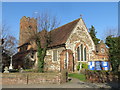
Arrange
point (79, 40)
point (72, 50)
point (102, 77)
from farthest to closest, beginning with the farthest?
point (79, 40)
point (72, 50)
point (102, 77)

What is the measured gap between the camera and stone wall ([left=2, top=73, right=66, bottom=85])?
46.0 feet

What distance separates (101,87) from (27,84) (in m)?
7.05

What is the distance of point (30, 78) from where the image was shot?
1414cm

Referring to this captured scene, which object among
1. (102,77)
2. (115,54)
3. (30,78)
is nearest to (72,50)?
(115,54)

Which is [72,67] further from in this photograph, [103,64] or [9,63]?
[9,63]

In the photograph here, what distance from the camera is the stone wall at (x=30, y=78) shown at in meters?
14.0

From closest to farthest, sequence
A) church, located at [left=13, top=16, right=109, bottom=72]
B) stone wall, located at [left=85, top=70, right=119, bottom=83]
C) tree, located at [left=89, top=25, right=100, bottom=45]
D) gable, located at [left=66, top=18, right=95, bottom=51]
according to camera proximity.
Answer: stone wall, located at [left=85, top=70, right=119, bottom=83] < church, located at [left=13, top=16, right=109, bottom=72] < gable, located at [left=66, top=18, right=95, bottom=51] < tree, located at [left=89, top=25, right=100, bottom=45]

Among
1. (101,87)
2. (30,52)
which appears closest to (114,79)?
(101,87)

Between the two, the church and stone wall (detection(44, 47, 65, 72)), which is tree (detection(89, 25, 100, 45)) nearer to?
the church

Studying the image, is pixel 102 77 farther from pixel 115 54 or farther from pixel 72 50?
pixel 72 50

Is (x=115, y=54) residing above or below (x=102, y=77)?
above

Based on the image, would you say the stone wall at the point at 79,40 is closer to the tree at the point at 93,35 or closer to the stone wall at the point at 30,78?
the stone wall at the point at 30,78

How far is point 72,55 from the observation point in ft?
84.5

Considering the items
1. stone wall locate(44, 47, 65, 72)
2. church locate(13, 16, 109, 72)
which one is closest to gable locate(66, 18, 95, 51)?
church locate(13, 16, 109, 72)
